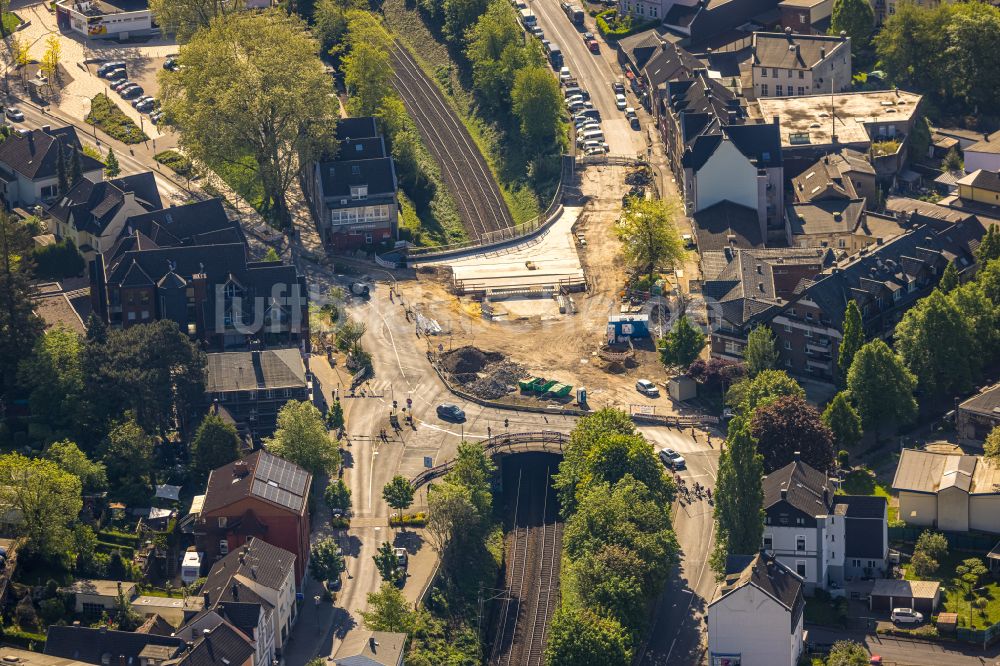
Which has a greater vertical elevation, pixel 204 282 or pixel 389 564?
pixel 204 282

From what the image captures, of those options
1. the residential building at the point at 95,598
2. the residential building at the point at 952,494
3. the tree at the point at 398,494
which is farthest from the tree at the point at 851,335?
the residential building at the point at 95,598

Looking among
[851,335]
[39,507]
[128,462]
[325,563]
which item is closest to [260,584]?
[325,563]

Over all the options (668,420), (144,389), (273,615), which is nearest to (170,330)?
(144,389)

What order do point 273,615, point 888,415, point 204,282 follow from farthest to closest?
1. point 204,282
2. point 888,415
3. point 273,615

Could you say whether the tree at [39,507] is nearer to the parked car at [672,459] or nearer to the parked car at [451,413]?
the parked car at [451,413]

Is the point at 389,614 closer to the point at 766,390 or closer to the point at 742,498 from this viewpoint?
the point at 742,498

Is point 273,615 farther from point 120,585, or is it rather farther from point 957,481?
point 957,481
